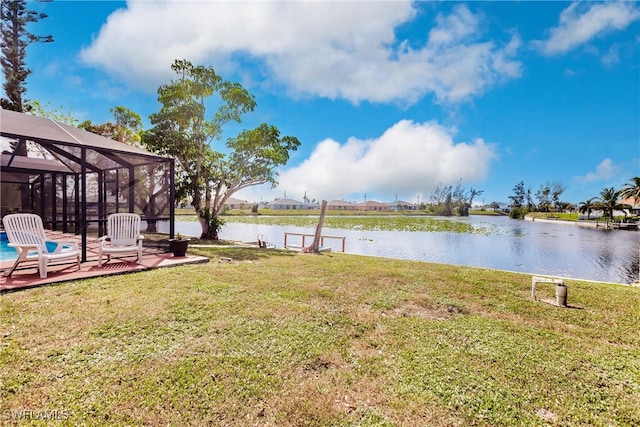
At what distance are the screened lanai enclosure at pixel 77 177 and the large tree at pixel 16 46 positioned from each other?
8.27 meters

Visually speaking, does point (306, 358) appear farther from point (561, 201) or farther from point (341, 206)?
point (341, 206)

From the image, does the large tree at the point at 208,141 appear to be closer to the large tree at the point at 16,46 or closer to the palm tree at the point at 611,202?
the large tree at the point at 16,46

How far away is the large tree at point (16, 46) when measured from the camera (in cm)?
1490

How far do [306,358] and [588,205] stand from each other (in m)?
65.9

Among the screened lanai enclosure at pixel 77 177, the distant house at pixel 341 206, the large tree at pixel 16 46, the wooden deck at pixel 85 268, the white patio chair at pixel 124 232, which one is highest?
the large tree at pixel 16 46

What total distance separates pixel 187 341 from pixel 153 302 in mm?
1434

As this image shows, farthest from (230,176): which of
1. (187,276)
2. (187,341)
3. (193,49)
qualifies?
(187,341)

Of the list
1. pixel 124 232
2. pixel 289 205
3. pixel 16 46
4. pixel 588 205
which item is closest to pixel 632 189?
pixel 588 205

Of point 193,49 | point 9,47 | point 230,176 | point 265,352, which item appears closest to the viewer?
point 265,352

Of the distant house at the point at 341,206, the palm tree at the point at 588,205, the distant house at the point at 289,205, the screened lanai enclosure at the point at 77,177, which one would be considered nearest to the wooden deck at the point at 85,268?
the screened lanai enclosure at the point at 77,177

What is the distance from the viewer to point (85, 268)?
5805 mm

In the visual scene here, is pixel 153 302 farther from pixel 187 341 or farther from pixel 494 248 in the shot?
pixel 494 248

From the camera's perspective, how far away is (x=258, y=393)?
2291mm

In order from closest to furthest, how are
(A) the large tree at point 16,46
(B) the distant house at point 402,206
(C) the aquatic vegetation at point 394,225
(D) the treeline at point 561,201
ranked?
1. (A) the large tree at point 16,46
2. (C) the aquatic vegetation at point 394,225
3. (D) the treeline at point 561,201
4. (B) the distant house at point 402,206
